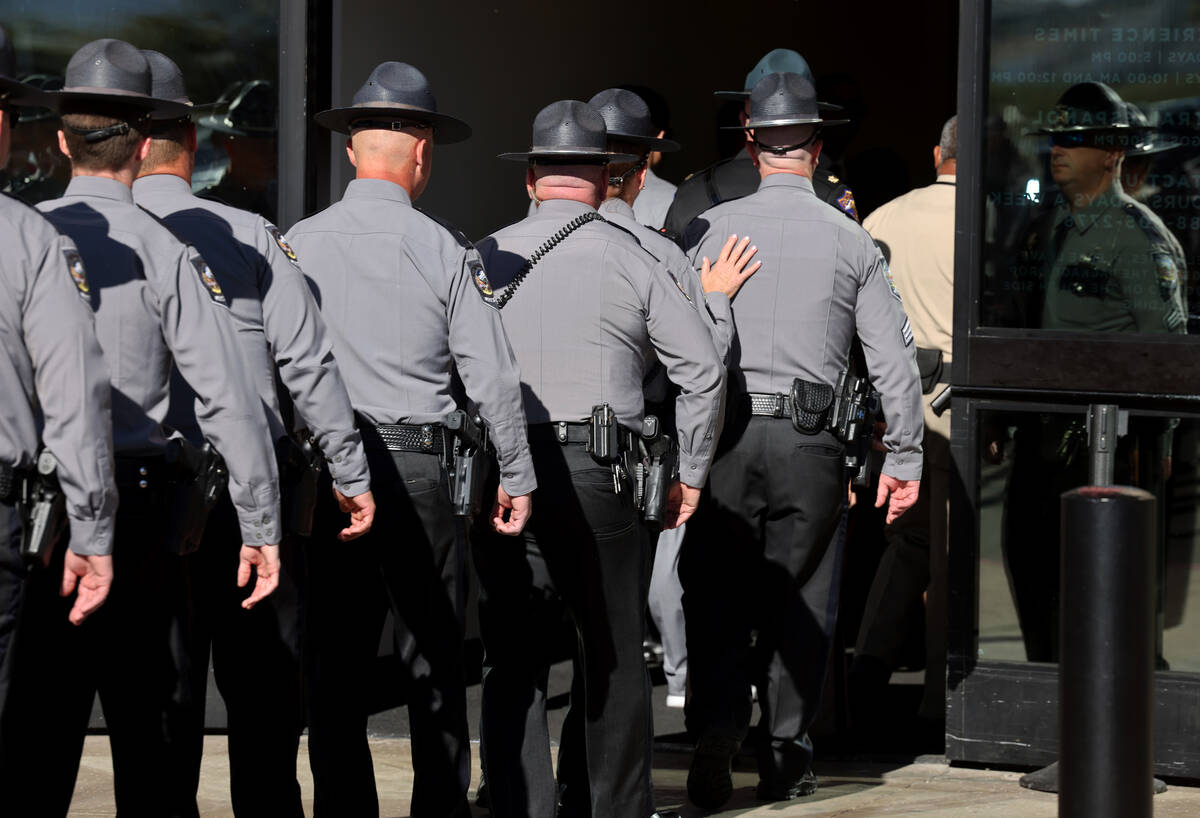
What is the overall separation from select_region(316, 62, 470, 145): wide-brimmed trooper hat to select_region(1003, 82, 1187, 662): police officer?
1.84m

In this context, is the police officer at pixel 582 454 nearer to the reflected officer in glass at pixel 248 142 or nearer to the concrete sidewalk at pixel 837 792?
the concrete sidewalk at pixel 837 792

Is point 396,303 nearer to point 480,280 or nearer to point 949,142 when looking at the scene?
point 480,280

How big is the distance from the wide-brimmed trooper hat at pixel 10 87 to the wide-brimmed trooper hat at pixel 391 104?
3.13 feet

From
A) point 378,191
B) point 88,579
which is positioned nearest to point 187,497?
point 88,579

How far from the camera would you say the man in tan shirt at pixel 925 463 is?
588 cm

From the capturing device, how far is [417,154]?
440cm

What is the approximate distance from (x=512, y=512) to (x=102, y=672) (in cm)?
102

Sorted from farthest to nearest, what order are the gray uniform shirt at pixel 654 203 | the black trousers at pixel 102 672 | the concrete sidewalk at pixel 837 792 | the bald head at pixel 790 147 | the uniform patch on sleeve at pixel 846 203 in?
the gray uniform shirt at pixel 654 203
the uniform patch on sleeve at pixel 846 203
the bald head at pixel 790 147
the concrete sidewalk at pixel 837 792
the black trousers at pixel 102 672

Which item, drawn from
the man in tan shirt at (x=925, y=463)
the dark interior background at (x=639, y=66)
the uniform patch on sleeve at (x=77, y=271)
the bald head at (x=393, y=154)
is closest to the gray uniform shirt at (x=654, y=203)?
the man in tan shirt at (x=925, y=463)

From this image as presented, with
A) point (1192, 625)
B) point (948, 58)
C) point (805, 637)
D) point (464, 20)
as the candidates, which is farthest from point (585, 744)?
point (948, 58)

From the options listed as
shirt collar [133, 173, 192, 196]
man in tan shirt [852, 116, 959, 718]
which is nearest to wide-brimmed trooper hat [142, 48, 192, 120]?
shirt collar [133, 173, 192, 196]

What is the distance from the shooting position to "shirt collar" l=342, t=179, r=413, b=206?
4324 millimetres

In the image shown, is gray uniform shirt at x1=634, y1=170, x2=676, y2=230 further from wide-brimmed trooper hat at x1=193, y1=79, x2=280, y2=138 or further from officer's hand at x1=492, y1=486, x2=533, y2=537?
officer's hand at x1=492, y1=486, x2=533, y2=537

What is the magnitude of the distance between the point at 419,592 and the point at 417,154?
3.55ft
